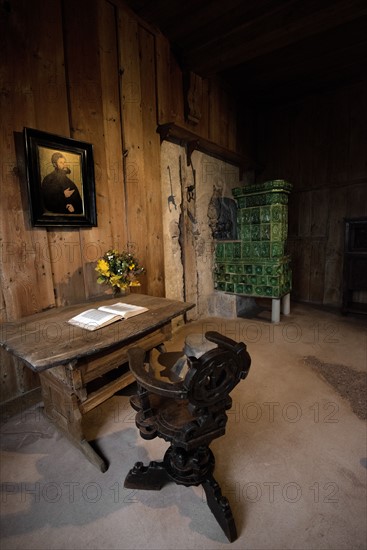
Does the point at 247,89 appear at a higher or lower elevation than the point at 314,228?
higher

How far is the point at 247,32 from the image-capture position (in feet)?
9.56

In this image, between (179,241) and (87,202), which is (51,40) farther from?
(179,241)

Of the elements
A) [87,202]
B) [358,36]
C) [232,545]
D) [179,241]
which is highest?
[358,36]

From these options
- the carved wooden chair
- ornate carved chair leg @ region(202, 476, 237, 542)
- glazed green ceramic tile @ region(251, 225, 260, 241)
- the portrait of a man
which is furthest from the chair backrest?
glazed green ceramic tile @ region(251, 225, 260, 241)

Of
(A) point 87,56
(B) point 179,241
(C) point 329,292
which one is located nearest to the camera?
(A) point 87,56

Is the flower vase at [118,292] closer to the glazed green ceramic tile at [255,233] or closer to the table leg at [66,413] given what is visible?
the table leg at [66,413]

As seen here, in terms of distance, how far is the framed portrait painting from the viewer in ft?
6.68

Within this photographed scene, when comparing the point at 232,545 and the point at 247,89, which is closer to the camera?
the point at 232,545

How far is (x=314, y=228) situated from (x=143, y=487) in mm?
4641

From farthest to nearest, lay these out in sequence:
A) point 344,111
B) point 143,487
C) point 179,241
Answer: point 344,111
point 179,241
point 143,487

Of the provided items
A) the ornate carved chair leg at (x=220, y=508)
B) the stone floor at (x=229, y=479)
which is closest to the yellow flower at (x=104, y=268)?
the stone floor at (x=229, y=479)

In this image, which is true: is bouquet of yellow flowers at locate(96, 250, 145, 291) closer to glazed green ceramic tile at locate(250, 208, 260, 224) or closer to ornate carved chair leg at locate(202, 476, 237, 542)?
ornate carved chair leg at locate(202, 476, 237, 542)

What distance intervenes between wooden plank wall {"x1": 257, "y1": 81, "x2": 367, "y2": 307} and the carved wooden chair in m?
4.24

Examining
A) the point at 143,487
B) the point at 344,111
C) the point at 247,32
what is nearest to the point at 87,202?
the point at 143,487
